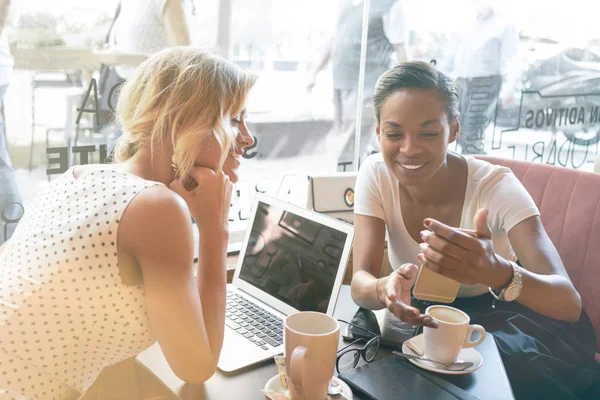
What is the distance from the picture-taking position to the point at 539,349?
1.22 meters

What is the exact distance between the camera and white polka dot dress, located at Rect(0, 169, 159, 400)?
3.00 ft

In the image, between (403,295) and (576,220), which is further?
(576,220)

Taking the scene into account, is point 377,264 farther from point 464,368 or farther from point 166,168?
point 166,168

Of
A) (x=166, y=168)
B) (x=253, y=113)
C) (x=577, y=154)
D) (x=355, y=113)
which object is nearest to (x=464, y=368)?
(x=166, y=168)

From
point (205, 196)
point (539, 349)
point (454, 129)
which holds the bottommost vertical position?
point (539, 349)

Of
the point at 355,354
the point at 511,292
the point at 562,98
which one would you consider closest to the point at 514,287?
the point at 511,292

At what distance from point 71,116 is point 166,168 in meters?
0.80

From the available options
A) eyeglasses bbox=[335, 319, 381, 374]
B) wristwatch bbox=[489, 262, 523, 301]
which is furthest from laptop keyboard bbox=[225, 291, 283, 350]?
wristwatch bbox=[489, 262, 523, 301]

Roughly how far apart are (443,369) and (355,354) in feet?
0.55

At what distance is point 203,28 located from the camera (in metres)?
1.86

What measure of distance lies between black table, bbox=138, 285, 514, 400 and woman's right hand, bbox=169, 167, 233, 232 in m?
0.28

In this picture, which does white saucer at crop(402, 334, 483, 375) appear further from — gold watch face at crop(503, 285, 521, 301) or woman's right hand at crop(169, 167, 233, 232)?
woman's right hand at crop(169, 167, 233, 232)

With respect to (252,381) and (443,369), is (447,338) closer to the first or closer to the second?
(443,369)

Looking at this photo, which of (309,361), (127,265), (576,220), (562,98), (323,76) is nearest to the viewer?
(309,361)
